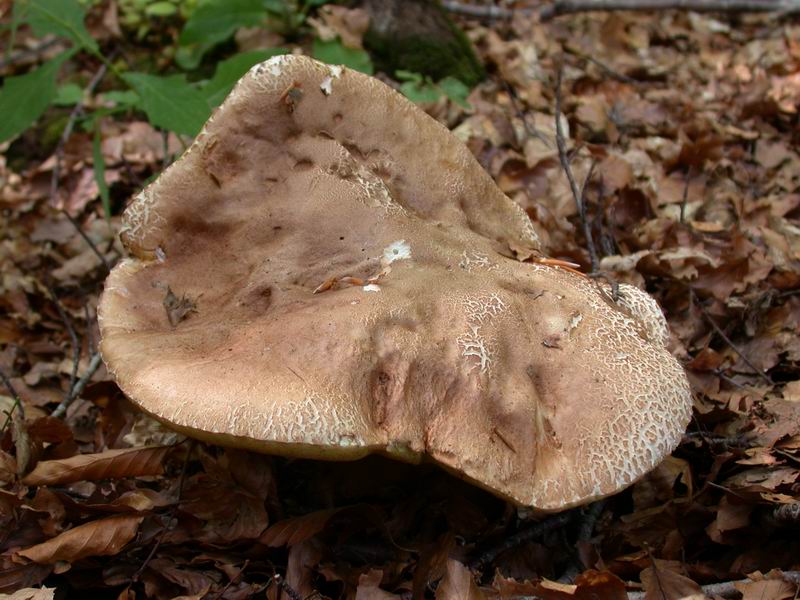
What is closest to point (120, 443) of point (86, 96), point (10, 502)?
point (10, 502)

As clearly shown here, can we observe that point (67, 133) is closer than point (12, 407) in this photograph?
No

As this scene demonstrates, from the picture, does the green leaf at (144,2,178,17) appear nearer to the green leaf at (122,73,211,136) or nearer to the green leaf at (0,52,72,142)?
the green leaf at (0,52,72,142)

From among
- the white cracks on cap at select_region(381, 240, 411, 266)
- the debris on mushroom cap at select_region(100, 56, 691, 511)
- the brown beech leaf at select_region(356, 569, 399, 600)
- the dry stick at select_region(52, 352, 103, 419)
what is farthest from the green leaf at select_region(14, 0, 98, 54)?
the brown beech leaf at select_region(356, 569, 399, 600)

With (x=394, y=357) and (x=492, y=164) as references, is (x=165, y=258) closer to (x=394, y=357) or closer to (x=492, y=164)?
(x=394, y=357)

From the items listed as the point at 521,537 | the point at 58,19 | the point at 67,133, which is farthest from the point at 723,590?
the point at 67,133

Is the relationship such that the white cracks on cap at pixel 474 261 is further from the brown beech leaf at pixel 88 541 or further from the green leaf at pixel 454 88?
the green leaf at pixel 454 88

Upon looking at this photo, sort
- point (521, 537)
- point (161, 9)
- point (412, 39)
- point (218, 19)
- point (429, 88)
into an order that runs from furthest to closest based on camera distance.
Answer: point (161, 9), point (412, 39), point (429, 88), point (218, 19), point (521, 537)

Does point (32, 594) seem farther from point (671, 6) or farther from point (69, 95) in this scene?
point (671, 6)
